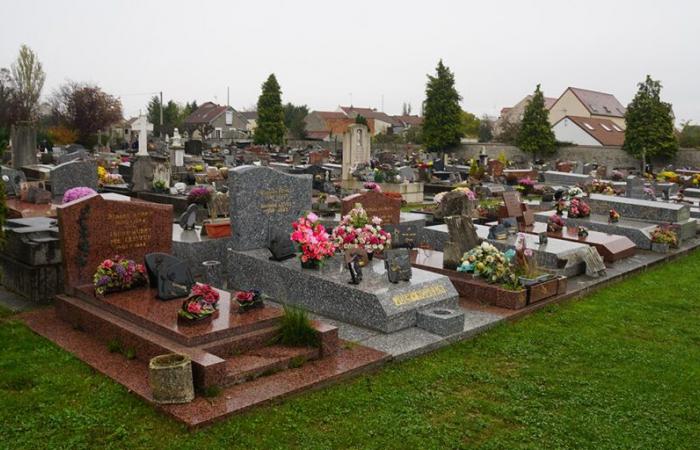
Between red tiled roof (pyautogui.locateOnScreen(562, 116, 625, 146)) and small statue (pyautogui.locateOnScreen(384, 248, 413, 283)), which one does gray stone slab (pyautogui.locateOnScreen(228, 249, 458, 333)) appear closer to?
small statue (pyautogui.locateOnScreen(384, 248, 413, 283))

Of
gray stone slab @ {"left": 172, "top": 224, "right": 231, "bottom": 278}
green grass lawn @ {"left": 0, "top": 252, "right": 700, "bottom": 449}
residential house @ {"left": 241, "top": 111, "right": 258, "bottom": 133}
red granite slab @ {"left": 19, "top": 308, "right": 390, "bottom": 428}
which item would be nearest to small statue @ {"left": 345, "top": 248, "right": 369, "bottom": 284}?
red granite slab @ {"left": 19, "top": 308, "right": 390, "bottom": 428}

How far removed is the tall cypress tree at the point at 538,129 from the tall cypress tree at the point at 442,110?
646 centimetres

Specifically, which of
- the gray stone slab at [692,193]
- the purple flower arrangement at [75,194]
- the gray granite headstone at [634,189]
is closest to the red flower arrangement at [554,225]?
the gray granite headstone at [634,189]

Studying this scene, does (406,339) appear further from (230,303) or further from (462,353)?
(230,303)

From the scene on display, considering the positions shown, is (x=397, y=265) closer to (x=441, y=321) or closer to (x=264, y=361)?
(x=441, y=321)

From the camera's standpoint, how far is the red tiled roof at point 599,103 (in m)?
61.2

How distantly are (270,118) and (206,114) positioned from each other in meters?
27.9

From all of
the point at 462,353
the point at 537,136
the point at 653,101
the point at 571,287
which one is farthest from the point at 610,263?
the point at 537,136

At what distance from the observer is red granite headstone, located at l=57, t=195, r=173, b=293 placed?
8.42m

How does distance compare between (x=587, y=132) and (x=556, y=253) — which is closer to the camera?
(x=556, y=253)

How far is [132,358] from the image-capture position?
695 cm

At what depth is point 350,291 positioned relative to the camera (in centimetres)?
843

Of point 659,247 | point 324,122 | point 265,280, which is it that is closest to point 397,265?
point 265,280

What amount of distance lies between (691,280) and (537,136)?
37075 millimetres
